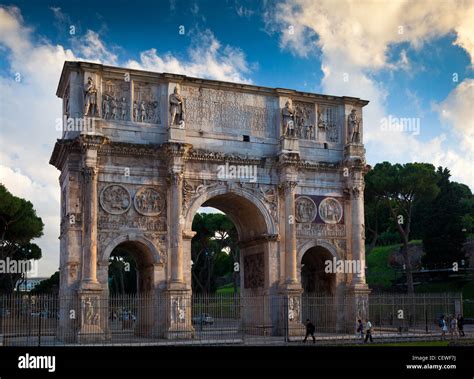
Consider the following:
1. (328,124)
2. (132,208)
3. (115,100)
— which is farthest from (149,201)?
(328,124)

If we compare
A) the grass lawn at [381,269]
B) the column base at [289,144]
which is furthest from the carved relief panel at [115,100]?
the grass lawn at [381,269]

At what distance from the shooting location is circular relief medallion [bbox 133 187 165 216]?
25328mm

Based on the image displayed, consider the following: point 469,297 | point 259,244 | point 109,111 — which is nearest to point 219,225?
point 469,297

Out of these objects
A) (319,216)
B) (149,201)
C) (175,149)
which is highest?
(175,149)

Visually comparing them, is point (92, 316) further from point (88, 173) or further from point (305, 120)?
point (305, 120)

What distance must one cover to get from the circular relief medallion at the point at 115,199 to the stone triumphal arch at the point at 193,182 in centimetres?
4

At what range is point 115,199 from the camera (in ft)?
82.2

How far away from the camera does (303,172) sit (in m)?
28.1

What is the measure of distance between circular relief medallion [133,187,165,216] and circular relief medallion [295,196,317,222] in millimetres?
5745

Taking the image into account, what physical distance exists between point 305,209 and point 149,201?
665cm
